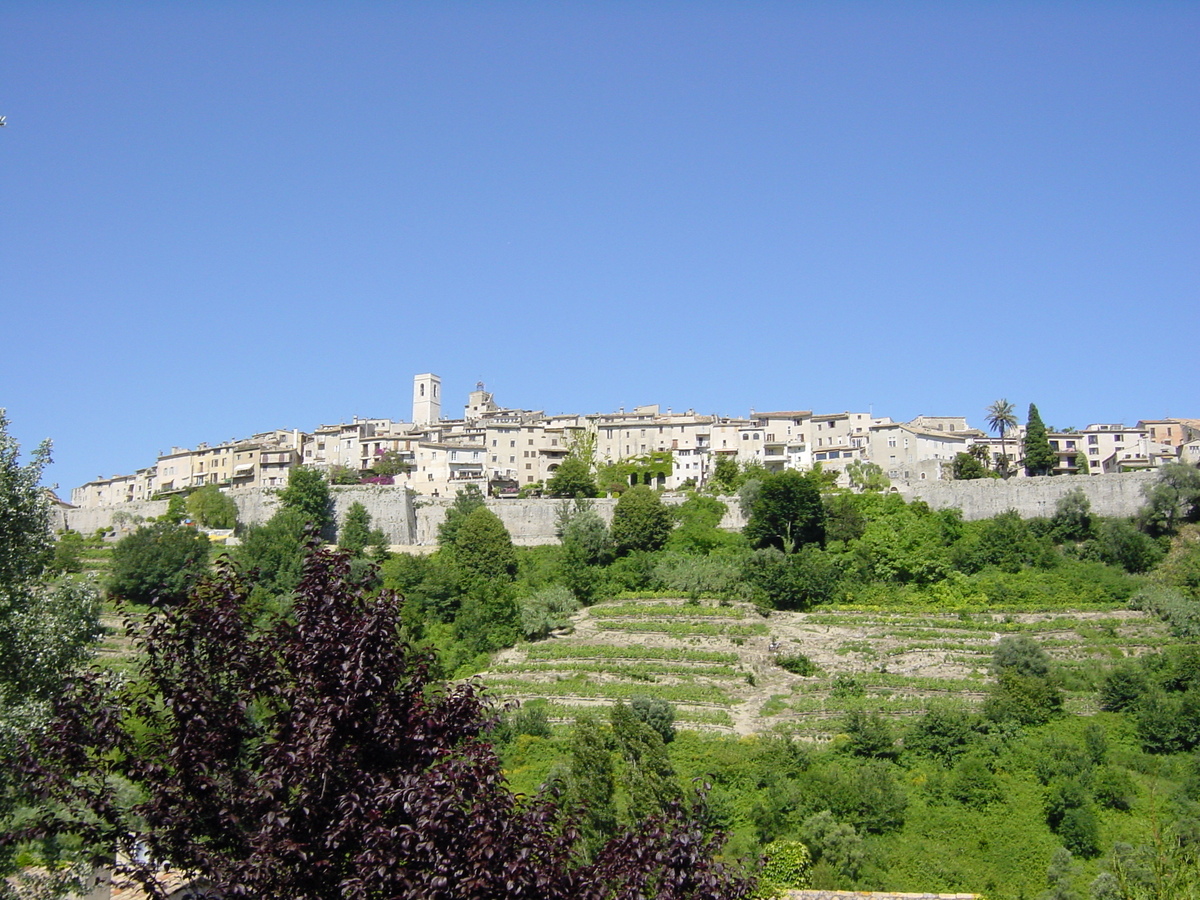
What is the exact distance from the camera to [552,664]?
136 feet

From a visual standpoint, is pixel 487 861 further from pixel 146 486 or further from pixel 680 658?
pixel 146 486

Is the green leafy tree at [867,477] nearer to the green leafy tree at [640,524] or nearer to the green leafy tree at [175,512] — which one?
the green leafy tree at [640,524]

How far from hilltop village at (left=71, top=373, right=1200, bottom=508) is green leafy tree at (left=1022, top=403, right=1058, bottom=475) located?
2.23 metres

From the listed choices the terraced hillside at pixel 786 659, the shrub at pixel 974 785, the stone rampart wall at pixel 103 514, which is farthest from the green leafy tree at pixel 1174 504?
the stone rampart wall at pixel 103 514

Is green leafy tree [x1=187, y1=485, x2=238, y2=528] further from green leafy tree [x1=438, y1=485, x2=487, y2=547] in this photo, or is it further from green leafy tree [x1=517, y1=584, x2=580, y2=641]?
green leafy tree [x1=517, y1=584, x2=580, y2=641]

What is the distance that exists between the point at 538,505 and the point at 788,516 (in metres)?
15.1

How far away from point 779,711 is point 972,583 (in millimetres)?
16522

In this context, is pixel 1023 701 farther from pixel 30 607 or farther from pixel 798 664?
pixel 30 607

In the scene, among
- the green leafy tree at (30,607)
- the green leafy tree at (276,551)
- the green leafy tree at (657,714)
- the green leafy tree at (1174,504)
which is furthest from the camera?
the green leafy tree at (1174,504)

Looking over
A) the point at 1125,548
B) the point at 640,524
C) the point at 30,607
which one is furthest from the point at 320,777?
the point at 1125,548

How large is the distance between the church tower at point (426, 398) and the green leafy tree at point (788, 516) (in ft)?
170

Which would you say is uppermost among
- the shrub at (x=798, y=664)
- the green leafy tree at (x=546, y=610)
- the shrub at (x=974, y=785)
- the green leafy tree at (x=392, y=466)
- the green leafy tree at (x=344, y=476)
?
the green leafy tree at (x=392, y=466)

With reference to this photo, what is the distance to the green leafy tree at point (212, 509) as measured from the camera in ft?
221

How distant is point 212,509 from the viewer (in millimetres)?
67688
